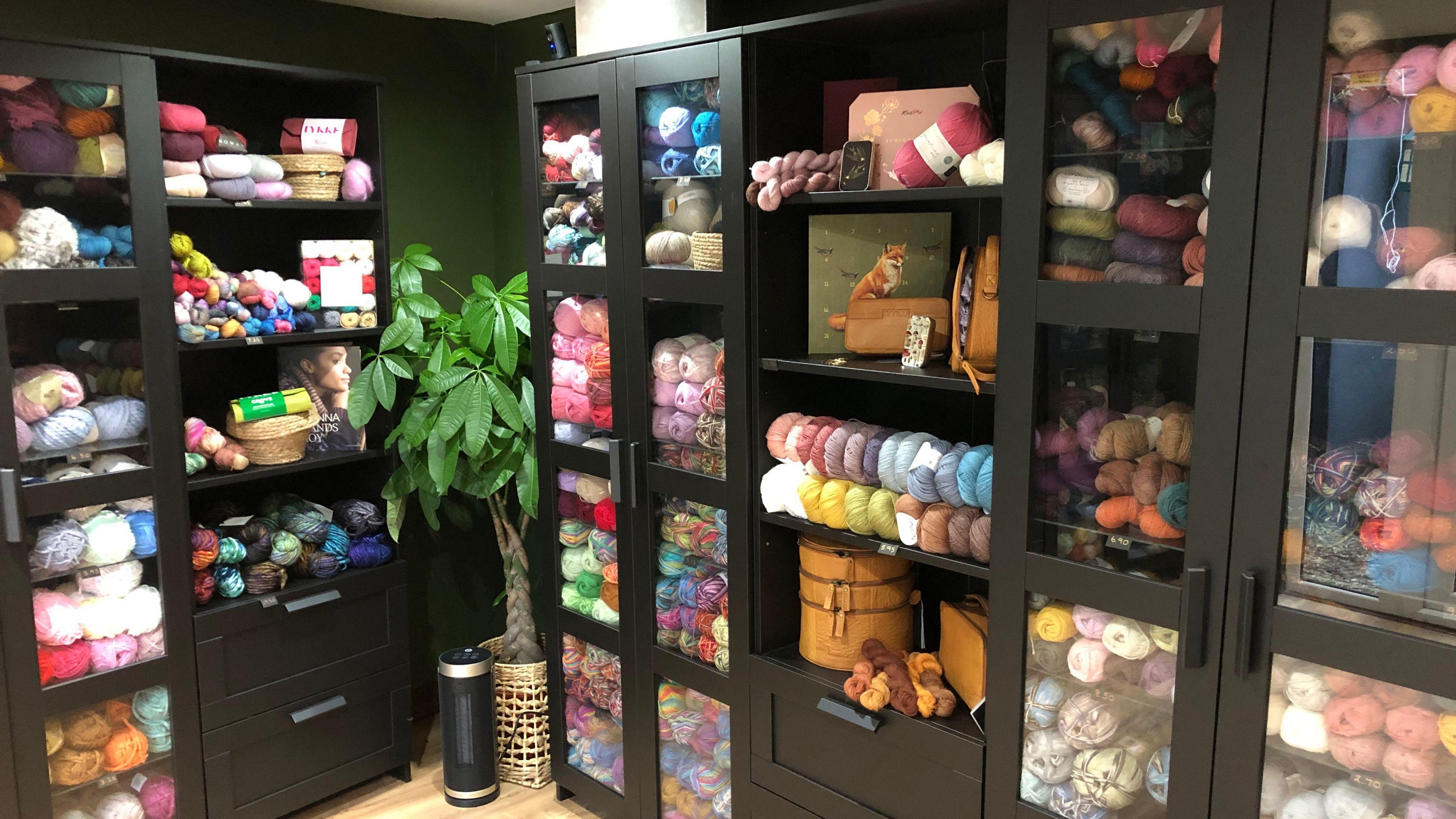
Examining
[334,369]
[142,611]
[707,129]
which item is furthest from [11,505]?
[707,129]

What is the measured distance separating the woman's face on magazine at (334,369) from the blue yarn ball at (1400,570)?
256 cm

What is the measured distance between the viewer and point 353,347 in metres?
3.11

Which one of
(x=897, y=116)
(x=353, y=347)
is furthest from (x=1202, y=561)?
(x=353, y=347)

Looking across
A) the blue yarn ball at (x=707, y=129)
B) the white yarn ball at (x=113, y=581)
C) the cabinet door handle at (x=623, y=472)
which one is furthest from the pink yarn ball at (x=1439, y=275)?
the white yarn ball at (x=113, y=581)

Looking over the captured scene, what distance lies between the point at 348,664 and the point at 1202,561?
241 centimetres

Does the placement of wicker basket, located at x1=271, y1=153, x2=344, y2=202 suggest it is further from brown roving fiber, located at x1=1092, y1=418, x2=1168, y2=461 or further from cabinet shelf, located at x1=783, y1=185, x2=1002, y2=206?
brown roving fiber, located at x1=1092, y1=418, x2=1168, y2=461

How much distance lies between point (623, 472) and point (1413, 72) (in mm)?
1840

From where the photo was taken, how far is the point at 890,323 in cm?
225

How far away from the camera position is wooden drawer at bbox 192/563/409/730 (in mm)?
2855

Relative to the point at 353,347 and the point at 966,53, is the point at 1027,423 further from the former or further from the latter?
the point at 353,347

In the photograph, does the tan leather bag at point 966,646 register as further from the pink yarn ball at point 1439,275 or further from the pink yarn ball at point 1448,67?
the pink yarn ball at point 1448,67

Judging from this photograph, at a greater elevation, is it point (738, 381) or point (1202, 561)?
point (738, 381)

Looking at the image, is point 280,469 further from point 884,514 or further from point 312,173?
point 884,514

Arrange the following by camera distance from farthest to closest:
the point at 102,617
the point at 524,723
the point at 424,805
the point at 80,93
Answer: the point at 524,723
the point at 424,805
the point at 102,617
the point at 80,93
